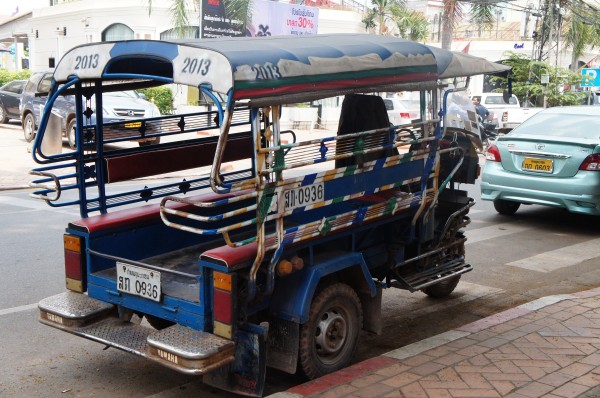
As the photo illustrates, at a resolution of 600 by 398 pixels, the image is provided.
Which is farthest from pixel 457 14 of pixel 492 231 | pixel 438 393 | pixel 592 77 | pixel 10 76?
pixel 438 393

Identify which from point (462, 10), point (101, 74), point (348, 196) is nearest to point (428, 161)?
point (348, 196)

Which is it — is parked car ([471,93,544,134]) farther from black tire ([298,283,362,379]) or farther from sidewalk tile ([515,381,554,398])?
sidewalk tile ([515,381,554,398])

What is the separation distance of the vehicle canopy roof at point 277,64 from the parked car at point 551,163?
14.4 ft

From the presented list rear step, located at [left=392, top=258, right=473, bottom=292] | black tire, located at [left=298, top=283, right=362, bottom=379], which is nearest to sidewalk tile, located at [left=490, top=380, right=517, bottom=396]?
black tire, located at [left=298, top=283, right=362, bottom=379]

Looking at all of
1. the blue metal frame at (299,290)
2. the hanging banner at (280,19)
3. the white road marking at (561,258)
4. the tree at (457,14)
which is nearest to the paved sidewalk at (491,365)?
the blue metal frame at (299,290)

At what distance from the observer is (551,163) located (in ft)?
31.8

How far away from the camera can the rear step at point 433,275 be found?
→ 19.0 feet

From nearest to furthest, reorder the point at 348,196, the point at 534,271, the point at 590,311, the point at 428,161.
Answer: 1. the point at 348,196
2. the point at 428,161
3. the point at 590,311
4. the point at 534,271

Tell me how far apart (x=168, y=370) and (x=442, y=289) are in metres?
2.83

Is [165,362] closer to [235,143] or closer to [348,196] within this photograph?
[348,196]

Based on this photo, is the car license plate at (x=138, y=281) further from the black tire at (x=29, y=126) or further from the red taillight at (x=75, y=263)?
the black tire at (x=29, y=126)

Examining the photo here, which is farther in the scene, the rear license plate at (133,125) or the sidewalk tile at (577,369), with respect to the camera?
the rear license plate at (133,125)

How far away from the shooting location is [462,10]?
1076 inches

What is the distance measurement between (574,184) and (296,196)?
610cm
